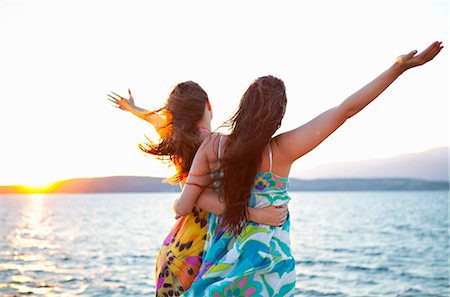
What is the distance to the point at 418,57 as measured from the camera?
257cm

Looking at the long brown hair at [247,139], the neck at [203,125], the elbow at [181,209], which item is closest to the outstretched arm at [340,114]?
the long brown hair at [247,139]

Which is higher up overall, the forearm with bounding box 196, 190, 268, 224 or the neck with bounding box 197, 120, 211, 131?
the neck with bounding box 197, 120, 211, 131

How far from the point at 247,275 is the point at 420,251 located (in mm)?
23585

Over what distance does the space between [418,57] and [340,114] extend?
1.45ft

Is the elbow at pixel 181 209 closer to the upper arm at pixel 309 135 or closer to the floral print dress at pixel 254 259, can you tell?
the floral print dress at pixel 254 259

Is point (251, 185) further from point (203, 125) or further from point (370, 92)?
point (370, 92)

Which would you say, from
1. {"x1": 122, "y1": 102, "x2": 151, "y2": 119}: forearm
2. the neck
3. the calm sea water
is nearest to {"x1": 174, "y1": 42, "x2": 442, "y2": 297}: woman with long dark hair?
the neck

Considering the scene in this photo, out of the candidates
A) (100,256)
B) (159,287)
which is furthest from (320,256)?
(159,287)

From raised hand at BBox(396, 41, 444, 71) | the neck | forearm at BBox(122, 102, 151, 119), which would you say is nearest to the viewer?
raised hand at BBox(396, 41, 444, 71)

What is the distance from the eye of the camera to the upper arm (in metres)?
2.73

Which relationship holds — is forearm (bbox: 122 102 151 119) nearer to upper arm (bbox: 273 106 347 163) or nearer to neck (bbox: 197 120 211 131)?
→ neck (bbox: 197 120 211 131)

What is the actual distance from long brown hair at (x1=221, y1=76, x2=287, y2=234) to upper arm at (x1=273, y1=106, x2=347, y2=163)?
0.29 ft

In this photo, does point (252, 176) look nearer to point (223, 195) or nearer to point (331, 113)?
point (223, 195)

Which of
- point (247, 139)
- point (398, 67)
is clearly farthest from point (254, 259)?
point (398, 67)
